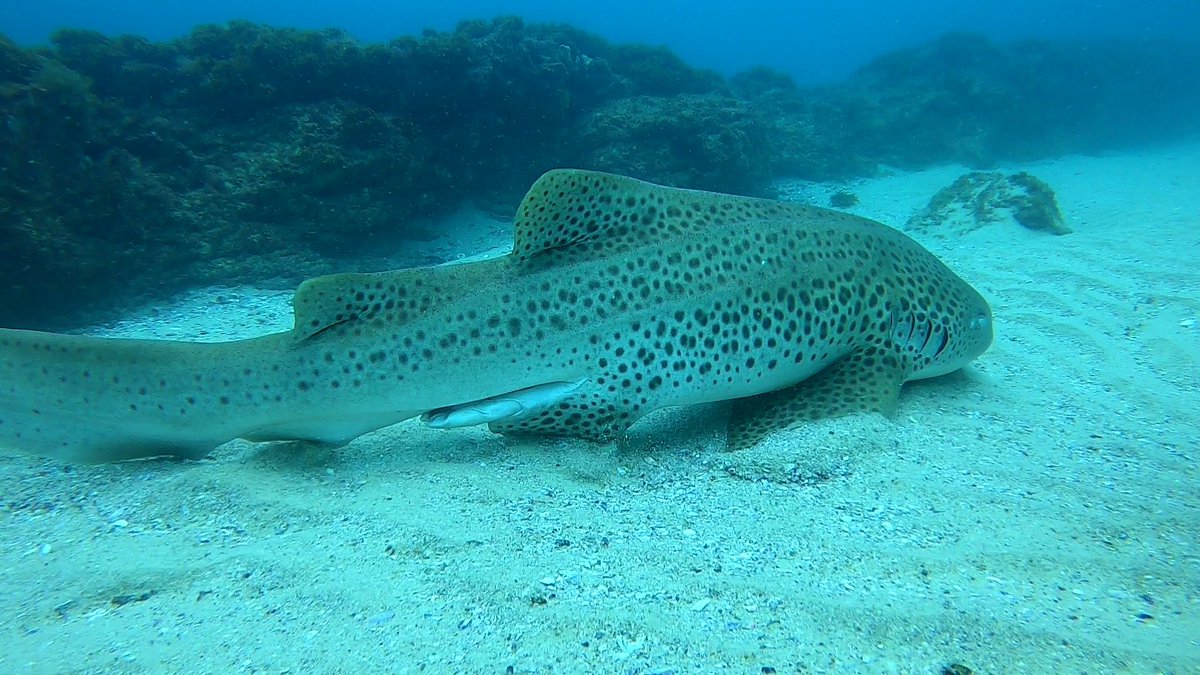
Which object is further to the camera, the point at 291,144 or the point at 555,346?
the point at 291,144

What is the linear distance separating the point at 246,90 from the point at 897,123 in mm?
Result: 24901

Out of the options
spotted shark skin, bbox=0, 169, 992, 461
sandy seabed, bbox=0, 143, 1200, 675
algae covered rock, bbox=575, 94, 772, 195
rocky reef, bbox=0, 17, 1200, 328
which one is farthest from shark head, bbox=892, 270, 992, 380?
algae covered rock, bbox=575, 94, 772, 195

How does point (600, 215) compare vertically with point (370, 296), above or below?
above

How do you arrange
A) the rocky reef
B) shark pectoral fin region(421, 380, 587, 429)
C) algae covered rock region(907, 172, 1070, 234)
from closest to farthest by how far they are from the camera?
shark pectoral fin region(421, 380, 587, 429) < the rocky reef < algae covered rock region(907, 172, 1070, 234)

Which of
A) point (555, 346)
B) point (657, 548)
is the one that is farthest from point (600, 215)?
point (657, 548)

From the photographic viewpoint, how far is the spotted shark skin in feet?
11.7

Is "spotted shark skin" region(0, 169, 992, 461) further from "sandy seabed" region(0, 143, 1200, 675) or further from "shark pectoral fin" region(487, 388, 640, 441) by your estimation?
"sandy seabed" region(0, 143, 1200, 675)

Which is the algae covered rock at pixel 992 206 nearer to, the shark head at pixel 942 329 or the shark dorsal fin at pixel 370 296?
the shark head at pixel 942 329

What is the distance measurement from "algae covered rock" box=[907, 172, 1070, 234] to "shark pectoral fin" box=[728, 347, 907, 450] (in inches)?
365

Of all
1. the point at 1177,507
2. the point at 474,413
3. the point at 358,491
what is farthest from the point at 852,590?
the point at 358,491

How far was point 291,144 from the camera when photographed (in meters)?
10.5

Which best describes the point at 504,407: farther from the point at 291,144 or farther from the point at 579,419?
the point at 291,144

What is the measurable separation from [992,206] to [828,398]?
1081 cm

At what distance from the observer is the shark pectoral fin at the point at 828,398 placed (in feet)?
13.7
